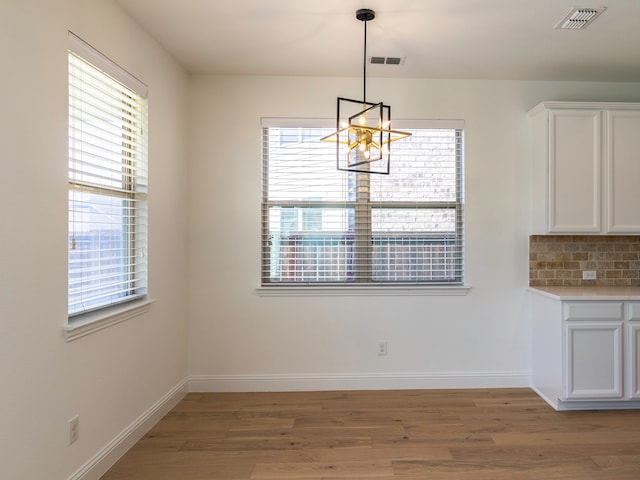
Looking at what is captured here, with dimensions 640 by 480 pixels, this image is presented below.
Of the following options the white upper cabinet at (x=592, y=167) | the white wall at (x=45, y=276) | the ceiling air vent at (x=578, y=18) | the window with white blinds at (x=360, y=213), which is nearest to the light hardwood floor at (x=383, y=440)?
the white wall at (x=45, y=276)

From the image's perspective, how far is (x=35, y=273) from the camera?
64.2 inches

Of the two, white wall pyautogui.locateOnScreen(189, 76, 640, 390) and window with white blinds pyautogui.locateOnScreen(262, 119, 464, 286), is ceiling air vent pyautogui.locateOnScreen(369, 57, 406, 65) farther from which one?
window with white blinds pyautogui.locateOnScreen(262, 119, 464, 286)

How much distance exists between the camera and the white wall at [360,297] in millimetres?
3219

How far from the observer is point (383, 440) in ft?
7.98

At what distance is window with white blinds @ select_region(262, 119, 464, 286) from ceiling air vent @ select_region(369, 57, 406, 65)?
0.56 metres

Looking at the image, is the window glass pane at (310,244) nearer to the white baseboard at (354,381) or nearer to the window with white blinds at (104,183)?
the white baseboard at (354,381)

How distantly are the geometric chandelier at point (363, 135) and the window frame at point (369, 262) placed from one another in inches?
6.8

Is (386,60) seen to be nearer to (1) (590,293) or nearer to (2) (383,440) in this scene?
(1) (590,293)

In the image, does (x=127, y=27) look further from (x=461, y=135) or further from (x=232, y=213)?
(x=461, y=135)

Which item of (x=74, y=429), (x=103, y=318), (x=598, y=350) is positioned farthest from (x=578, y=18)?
(x=74, y=429)

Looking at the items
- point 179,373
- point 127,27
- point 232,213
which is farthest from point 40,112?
point 179,373

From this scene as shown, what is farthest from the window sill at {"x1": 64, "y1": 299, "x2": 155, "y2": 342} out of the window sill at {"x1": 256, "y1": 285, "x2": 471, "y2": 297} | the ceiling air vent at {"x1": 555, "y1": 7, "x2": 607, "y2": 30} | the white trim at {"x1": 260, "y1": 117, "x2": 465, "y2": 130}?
the ceiling air vent at {"x1": 555, "y1": 7, "x2": 607, "y2": 30}

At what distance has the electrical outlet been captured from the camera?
1.85 m

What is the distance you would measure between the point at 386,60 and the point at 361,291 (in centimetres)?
190
